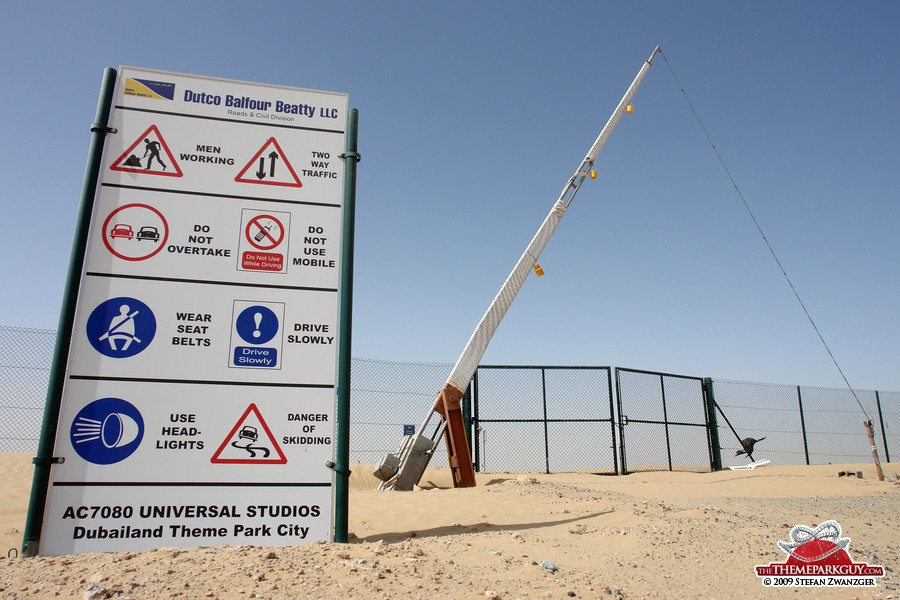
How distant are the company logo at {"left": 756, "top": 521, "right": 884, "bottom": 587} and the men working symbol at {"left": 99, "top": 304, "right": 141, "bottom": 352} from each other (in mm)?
4309

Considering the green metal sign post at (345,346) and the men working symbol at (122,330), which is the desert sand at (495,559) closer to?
the green metal sign post at (345,346)

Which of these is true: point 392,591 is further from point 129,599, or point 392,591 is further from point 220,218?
point 220,218

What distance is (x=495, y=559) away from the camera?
3236mm

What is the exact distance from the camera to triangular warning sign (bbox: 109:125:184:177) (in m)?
4.06

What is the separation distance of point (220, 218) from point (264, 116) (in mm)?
980

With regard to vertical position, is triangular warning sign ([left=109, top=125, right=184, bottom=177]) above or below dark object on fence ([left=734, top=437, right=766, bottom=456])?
above

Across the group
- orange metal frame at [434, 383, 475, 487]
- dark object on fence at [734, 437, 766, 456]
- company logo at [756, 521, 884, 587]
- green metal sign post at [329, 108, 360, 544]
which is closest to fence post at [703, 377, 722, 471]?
dark object on fence at [734, 437, 766, 456]

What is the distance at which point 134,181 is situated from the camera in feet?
13.2

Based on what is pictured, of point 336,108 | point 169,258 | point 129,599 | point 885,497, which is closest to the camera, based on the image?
point 129,599

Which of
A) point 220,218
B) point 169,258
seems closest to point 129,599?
point 169,258

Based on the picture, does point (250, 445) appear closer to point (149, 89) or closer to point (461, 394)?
point (149, 89)

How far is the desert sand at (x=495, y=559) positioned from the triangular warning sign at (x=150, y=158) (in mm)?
2700

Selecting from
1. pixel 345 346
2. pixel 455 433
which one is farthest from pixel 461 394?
pixel 345 346

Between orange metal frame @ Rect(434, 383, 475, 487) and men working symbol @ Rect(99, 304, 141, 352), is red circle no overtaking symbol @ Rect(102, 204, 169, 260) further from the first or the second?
orange metal frame @ Rect(434, 383, 475, 487)
